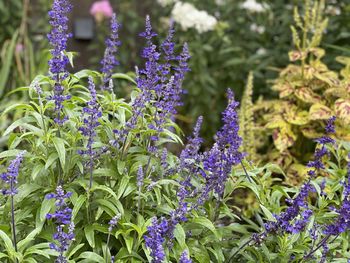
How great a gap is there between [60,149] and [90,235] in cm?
35

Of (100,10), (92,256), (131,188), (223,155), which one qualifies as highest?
(100,10)

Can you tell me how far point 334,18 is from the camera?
568cm

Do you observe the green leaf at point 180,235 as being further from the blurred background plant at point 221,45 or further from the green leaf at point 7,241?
the blurred background plant at point 221,45

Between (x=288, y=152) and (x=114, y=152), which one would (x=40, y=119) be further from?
(x=288, y=152)

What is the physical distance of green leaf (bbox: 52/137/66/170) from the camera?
254 cm

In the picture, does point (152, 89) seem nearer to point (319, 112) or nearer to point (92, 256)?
point (92, 256)

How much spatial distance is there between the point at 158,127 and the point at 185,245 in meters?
0.52

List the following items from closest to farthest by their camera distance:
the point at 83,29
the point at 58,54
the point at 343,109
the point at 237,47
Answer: the point at 58,54, the point at 343,109, the point at 237,47, the point at 83,29

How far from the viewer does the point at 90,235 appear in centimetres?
259

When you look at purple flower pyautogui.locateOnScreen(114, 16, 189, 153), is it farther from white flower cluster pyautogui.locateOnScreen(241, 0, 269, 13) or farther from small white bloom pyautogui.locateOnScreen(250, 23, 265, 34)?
small white bloom pyautogui.locateOnScreen(250, 23, 265, 34)

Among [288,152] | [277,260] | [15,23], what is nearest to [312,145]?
[288,152]

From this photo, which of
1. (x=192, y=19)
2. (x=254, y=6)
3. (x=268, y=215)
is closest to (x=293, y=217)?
(x=268, y=215)

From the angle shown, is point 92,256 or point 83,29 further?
point 83,29

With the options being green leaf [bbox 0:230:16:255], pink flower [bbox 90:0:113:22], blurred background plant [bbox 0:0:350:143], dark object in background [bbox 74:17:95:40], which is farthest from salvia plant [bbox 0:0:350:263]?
dark object in background [bbox 74:17:95:40]
